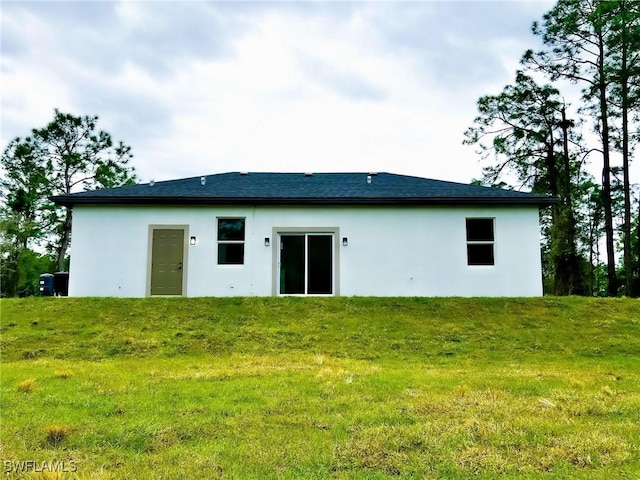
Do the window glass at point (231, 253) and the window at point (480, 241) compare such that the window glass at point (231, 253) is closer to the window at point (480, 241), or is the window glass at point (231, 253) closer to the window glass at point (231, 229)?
the window glass at point (231, 229)

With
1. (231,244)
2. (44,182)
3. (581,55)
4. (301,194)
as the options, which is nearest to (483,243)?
(301,194)

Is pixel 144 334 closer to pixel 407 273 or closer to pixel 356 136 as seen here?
pixel 407 273

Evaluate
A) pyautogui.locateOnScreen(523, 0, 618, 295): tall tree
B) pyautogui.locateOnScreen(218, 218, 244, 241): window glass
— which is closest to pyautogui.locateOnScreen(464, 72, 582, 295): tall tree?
pyautogui.locateOnScreen(523, 0, 618, 295): tall tree

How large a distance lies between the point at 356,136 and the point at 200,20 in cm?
1115

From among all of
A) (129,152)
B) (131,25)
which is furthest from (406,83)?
(129,152)

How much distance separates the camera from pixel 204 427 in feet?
13.0

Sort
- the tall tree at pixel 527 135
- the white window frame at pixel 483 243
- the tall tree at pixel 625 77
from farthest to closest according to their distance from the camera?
the tall tree at pixel 527 135 < the tall tree at pixel 625 77 < the white window frame at pixel 483 243

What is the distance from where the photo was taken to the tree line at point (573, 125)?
1958 cm

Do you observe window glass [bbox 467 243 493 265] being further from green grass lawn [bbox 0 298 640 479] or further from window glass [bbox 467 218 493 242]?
green grass lawn [bbox 0 298 640 479]

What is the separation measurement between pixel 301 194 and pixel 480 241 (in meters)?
5.06

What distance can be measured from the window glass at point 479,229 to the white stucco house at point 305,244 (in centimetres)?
3

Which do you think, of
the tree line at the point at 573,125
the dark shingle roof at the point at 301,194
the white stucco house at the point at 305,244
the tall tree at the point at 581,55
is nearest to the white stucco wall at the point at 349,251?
the white stucco house at the point at 305,244

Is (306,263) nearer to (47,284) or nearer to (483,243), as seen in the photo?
(483,243)

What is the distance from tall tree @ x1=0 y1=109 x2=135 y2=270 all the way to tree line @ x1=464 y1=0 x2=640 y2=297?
2238 centimetres
